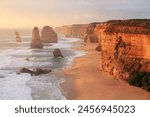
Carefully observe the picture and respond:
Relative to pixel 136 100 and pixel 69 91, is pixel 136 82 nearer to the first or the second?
pixel 136 100

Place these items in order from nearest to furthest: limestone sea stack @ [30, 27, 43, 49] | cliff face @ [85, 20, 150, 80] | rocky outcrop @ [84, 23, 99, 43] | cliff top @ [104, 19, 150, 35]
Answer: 1. cliff face @ [85, 20, 150, 80]
2. cliff top @ [104, 19, 150, 35]
3. limestone sea stack @ [30, 27, 43, 49]
4. rocky outcrop @ [84, 23, 99, 43]

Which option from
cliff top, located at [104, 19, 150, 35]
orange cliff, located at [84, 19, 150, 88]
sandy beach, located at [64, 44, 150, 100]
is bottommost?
sandy beach, located at [64, 44, 150, 100]

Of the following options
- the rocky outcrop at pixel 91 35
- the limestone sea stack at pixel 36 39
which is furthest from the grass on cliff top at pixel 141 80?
the rocky outcrop at pixel 91 35

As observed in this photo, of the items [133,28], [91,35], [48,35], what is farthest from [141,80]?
[48,35]

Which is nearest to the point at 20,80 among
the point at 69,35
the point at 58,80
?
the point at 58,80

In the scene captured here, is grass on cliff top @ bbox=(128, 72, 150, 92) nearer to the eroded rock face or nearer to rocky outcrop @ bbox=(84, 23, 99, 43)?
the eroded rock face

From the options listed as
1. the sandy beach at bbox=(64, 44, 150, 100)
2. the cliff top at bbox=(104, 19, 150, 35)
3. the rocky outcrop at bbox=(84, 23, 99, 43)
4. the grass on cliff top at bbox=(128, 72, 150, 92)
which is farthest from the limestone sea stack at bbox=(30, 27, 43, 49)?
the grass on cliff top at bbox=(128, 72, 150, 92)

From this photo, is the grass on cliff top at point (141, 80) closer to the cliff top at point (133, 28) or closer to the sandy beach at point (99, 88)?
the sandy beach at point (99, 88)
